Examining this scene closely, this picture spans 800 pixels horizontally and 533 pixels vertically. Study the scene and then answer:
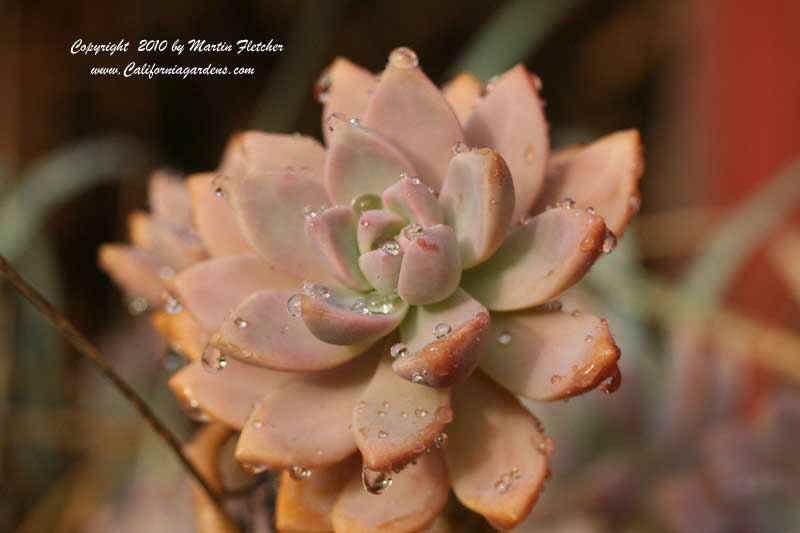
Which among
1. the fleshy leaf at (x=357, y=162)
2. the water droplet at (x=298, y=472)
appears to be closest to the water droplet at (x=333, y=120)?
the fleshy leaf at (x=357, y=162)

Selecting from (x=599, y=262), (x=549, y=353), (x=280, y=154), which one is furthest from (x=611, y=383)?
(x=599, y=262)

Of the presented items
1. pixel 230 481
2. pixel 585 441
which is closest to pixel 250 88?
pixel 585 441

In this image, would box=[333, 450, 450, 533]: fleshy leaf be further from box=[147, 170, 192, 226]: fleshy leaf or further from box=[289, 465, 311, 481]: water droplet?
box=[147, 170, 192, 226]: fleshy leaf

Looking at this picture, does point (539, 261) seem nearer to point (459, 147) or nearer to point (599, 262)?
point (459, 147)

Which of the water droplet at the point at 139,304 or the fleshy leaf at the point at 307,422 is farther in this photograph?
the water droplet at the point at 139,304

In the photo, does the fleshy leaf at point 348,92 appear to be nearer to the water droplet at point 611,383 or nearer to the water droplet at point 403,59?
the water droplet at point 403,59

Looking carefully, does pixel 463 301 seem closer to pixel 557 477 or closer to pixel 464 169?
pixel 464 169

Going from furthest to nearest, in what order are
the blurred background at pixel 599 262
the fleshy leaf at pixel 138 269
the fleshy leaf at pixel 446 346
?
the blurred background at pixel 599 262, the fleshy leaf at pixel 138 269, the fleshy leaf at pixel 446 346

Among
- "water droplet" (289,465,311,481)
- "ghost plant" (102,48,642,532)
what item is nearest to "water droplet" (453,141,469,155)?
"ghost plant" (102,48,642,532)
